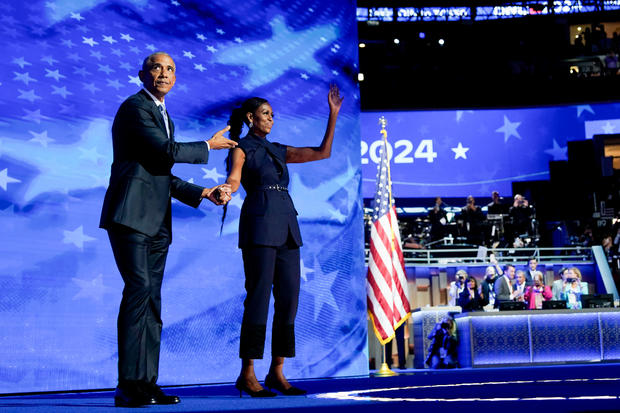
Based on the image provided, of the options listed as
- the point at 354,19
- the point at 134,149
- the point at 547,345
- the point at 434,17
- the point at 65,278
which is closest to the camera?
the point at 134,149

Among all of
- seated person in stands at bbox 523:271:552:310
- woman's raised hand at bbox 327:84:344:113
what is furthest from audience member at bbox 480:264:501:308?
woman's raised hand at bbox 327:84:344:113

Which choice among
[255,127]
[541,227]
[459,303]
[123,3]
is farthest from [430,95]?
[255,127]

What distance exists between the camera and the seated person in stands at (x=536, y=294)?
1020cm

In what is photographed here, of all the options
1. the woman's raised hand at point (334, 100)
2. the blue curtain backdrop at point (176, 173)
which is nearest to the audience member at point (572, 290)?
the blue curtain backdrop at point (176, 173)

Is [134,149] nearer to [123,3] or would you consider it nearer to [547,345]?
[123,3]

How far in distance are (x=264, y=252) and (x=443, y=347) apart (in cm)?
653

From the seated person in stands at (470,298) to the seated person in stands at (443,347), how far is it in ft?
1.40

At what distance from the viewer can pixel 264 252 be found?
11.0 feet

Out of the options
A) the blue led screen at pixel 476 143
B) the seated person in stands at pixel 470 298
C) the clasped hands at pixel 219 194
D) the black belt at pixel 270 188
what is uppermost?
the blue led screen at pixel 476 143

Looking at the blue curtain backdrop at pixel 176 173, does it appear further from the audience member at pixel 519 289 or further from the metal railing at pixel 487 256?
the metal railing at pixel 487 256

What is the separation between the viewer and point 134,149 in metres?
2.95

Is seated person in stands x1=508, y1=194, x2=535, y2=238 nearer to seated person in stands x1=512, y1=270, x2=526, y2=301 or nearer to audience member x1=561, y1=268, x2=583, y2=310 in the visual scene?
seated person in stands x1=512, y1=270, x2=526, y2=301

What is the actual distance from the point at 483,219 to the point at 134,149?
11.1m

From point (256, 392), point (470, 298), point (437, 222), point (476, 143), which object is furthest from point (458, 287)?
point (256, 392)
